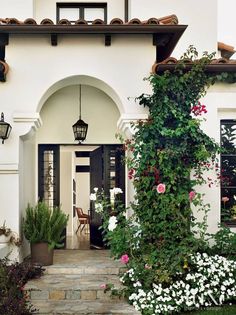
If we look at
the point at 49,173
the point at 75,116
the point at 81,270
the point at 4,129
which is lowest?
the point at 81,270

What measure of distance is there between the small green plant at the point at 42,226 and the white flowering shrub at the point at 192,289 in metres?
1.66

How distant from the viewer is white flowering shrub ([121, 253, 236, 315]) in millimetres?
6176

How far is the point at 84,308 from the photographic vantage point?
6.16 m

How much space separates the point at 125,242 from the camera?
6.91 m

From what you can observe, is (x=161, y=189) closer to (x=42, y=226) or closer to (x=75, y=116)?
(x=42, y=226)

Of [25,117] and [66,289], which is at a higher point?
[25,117]

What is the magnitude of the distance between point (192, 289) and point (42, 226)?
291 cm

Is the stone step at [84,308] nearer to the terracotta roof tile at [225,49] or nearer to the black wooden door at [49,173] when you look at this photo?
the black wooden door at [49,173]

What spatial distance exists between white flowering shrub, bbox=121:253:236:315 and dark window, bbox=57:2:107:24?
6.95 meters

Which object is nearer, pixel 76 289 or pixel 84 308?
pixel 84 308

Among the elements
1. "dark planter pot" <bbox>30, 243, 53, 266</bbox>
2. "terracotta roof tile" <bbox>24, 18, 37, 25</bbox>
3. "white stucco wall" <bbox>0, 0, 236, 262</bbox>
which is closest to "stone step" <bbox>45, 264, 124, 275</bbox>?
"dark planter pot" <bbox>30, 243, 53, 266</bbox>

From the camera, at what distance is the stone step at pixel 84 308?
600 centimetres

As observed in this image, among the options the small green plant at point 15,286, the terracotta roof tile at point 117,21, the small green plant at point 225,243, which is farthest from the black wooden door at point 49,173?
the small green plant at point 225,243

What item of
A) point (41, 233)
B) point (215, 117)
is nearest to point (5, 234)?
point (41, 233)
